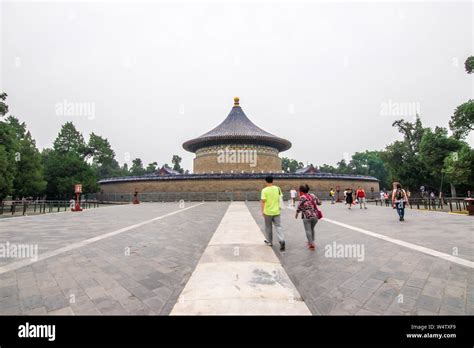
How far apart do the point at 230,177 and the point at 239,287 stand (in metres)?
27.8

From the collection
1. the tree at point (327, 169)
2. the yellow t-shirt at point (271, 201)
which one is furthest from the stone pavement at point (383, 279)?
the tree at point (327, 169)

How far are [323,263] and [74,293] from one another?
3738mm

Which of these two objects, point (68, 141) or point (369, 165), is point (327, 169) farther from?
point (68, 141)

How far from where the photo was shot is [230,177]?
30.8 m

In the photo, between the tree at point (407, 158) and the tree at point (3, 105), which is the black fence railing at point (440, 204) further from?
the tree at point (3, 105)

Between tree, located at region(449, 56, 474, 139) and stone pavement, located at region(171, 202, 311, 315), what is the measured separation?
706 inches

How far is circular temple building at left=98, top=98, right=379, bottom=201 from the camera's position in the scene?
30.8 metres

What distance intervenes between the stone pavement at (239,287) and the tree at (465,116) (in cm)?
1793

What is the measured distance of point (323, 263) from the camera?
4273 mm

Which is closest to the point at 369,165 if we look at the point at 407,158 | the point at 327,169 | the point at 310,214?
the point at 327,169

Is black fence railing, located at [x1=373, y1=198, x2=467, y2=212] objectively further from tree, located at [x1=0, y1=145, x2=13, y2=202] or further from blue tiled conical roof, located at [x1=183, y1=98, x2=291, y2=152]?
tree, located at [x1=0, y1=145, x2=13, y2=202]

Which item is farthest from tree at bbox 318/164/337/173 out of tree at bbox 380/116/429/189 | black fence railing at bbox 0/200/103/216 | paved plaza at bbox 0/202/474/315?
paved plaza at bbox 0/202/474/315

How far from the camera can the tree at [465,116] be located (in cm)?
1517
